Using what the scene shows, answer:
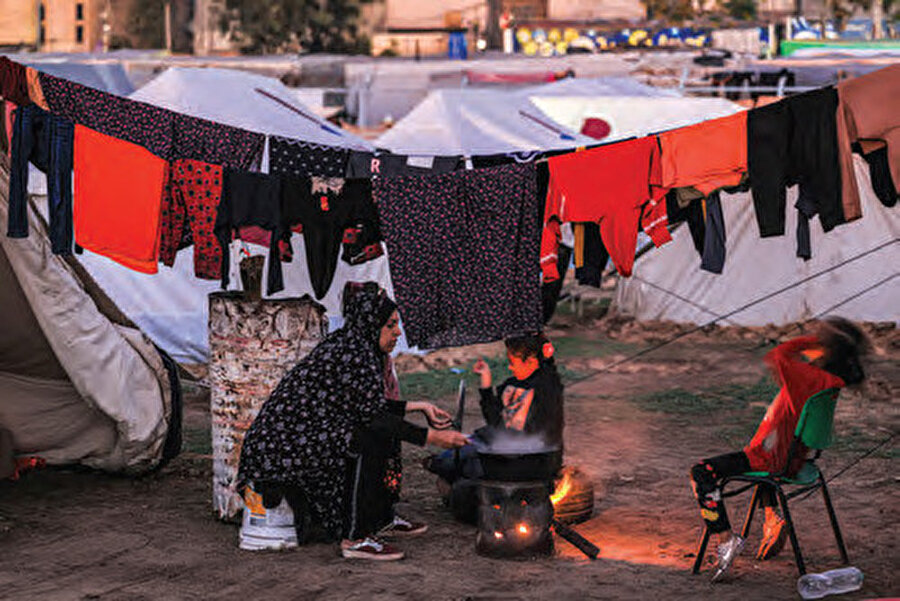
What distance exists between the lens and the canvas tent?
326 inches

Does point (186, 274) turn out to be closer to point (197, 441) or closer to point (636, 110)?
point (197, 441)

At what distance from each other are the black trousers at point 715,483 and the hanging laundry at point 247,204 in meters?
2.76

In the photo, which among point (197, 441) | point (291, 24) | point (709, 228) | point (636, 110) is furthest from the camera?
point (291, 24)

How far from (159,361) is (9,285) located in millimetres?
1075

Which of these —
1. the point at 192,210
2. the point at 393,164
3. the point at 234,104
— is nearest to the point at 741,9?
the point at 234,104

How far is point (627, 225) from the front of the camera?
7391mm

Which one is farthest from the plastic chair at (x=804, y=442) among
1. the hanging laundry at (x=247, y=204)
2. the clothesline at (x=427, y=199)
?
the hanging laundry at (x=247, y=204)

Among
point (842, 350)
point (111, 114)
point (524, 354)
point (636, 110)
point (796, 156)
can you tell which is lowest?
point (524, 354)

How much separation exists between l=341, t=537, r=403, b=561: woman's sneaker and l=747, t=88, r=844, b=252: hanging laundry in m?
2.57

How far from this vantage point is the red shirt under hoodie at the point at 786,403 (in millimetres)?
6543

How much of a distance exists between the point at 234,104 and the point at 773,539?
28.8 ft

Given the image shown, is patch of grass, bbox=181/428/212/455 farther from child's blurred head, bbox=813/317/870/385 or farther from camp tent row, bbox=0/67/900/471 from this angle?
child's blurred head, bbox=813/317/870/385

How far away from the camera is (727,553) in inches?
258

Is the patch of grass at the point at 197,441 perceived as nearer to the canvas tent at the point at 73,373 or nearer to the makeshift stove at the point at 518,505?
the canvas tent at the point at 73,373
